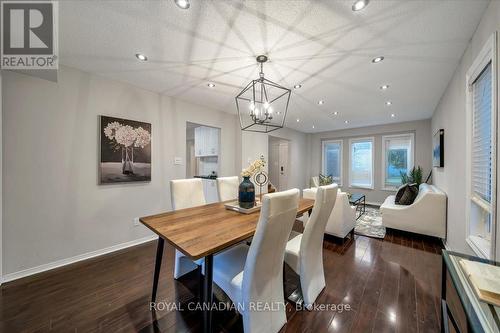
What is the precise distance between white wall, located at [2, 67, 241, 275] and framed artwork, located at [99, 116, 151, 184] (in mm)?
96

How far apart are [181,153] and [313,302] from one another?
9.59ft

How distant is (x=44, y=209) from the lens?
2.13m

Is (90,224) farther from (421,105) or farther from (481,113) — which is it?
(421,105)

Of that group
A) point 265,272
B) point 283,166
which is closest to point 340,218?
point 265,272

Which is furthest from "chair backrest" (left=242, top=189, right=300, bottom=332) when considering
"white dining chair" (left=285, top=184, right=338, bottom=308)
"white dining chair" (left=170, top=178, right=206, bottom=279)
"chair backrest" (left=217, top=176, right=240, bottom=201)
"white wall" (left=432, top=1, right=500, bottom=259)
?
"white wall" (left=432, top=1, right=500, bottom=259)

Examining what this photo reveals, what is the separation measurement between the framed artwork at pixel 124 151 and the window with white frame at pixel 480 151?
3859mm

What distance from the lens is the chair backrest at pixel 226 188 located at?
2549 mm

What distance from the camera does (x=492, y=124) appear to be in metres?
1.33

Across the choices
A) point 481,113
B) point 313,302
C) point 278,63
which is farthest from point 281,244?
point 481,113

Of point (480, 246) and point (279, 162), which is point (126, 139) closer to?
point (480, 246)

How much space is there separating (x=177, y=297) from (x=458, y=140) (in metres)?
3.64

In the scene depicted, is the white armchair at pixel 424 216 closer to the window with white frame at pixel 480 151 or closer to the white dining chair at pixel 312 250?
the window with white frame at pixel 480 151

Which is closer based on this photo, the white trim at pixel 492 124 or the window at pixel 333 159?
the white trim at pixel 492 124

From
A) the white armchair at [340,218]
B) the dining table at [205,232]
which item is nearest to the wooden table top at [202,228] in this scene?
the dining table at [205,232]
